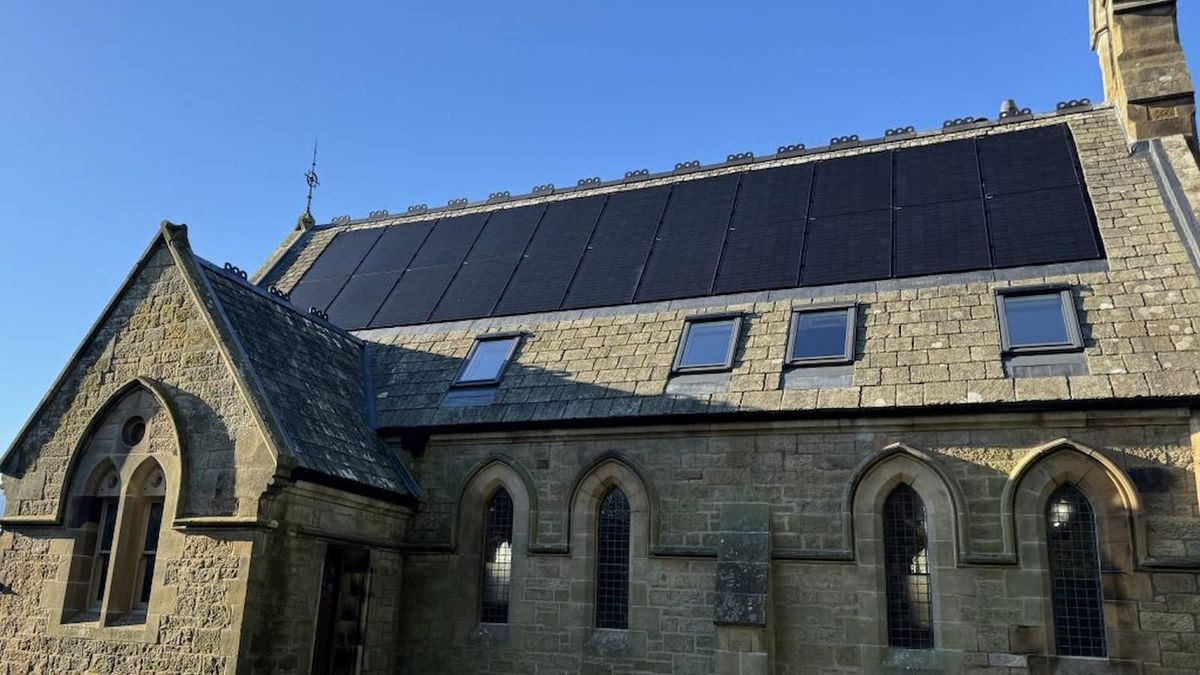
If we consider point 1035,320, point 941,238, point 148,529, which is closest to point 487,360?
point 148,529

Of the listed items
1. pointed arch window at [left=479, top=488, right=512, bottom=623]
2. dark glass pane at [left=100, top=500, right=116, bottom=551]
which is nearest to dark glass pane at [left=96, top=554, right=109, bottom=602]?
dark glass pane at [left=100, top=500, right=116, bottom=551]

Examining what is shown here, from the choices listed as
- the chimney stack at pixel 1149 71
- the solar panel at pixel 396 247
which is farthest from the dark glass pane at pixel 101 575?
the chimney stack at pixel 1149 71

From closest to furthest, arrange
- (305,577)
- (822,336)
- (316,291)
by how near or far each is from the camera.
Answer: (305,577)
(822,336)
(316,291)

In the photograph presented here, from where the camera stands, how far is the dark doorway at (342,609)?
14.3m

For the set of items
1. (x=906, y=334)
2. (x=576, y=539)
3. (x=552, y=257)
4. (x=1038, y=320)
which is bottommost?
(x=576, y=539)

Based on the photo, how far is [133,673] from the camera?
1251cm

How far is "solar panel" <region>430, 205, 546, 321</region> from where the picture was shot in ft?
64.0

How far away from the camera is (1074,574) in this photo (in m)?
12.1

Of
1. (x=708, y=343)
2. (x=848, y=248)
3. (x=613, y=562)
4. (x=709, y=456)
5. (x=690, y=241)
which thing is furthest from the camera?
(x=690, y=241)

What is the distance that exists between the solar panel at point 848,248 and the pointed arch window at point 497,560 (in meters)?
6.70

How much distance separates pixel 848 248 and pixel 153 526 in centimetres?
1262

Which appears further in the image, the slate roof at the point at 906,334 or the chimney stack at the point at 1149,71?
the chimney stack at the point at 1149,71

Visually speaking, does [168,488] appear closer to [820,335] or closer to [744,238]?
[820,335]

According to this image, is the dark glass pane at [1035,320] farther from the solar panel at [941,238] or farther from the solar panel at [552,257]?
the solar panel at [552,257]
